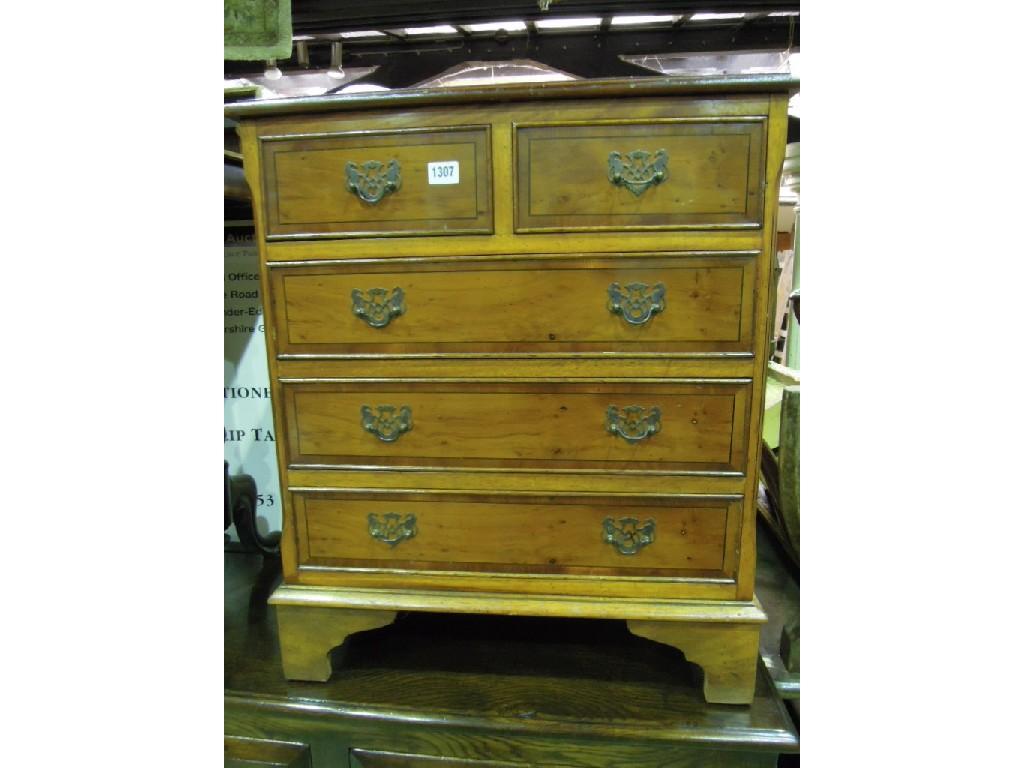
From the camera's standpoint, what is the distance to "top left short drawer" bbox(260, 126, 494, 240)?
3.69 feet

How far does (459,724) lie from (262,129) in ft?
4.52

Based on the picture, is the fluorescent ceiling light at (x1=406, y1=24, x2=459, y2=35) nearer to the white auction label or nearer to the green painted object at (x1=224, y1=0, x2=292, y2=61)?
the green painted object at (x1=224, y1=0, x2=292, y2=61)

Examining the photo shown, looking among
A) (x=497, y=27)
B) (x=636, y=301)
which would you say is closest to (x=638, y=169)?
(x=636, y=301)

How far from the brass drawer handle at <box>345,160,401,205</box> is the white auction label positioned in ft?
0.22

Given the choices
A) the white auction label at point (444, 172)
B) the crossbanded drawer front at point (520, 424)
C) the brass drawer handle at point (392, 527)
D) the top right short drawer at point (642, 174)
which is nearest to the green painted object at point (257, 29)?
the white auction label at point (444, 172)

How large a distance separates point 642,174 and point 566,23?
0.98 m

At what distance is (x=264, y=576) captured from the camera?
1.89 m

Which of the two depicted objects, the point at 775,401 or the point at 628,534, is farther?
the point at 775,401

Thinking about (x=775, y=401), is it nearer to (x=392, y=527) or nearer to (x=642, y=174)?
(x=642, y=174)

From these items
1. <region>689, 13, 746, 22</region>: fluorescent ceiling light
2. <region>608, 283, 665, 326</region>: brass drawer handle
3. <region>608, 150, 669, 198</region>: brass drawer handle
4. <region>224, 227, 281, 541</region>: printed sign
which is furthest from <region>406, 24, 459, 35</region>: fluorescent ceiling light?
<region>608, 283, 665, 326</region>: brass drawer handle

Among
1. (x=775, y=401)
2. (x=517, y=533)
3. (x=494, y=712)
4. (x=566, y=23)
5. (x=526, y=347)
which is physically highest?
(x=566, y=23)

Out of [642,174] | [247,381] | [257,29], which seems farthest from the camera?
[247,381]

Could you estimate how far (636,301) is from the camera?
3.69ft

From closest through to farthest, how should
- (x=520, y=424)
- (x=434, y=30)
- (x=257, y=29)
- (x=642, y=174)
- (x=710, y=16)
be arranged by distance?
(x=642, y=174) → (x=520, y=424) → (x=257, y=29) → (x=710, y=16) → (x=434, y=30)
